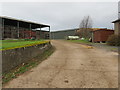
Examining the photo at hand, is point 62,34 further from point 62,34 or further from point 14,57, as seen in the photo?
point 14,57

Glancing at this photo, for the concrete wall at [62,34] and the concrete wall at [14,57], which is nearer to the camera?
the concrete wall at [14,57]

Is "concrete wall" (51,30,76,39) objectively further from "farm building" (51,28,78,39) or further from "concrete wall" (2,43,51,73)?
"concrete wall" (2,43,51,73)

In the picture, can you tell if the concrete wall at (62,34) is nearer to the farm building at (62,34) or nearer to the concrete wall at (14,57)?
the farm building at (62,34)

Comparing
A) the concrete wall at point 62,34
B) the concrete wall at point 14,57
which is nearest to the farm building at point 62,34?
the concrete wall at point 62,34

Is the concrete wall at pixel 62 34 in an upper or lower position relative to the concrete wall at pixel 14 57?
upper

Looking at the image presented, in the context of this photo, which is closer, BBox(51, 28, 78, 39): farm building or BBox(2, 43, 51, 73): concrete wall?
BBox(2, 43, 51, 73): concrete wall

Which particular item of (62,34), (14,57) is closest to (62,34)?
(62,34)

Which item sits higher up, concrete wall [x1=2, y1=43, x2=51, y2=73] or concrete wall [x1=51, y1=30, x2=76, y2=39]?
concrete wall [x1=51, y1=30, x2=76, y2=39]

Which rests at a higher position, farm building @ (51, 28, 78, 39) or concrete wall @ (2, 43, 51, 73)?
farm building @ (51, 28, 78, 39)

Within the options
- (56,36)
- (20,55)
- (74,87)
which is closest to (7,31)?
(20,55)

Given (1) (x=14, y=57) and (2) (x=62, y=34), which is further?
(2) (x=62, y=34)

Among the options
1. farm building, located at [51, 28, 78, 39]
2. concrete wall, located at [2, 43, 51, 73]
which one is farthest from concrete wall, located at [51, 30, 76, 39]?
concrete wall, located at [2, 43, 51, 73]

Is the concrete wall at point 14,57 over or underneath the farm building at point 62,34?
underneath

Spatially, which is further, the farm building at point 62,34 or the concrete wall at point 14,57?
the farm building at point 62,34
